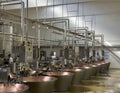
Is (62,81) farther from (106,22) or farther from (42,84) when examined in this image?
(106,22)

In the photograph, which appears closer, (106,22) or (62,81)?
(62,81)

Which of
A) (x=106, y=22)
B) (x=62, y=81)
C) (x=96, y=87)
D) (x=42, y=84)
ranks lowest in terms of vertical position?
(x=96, y=87)

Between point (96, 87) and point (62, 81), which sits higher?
point (62, 81)

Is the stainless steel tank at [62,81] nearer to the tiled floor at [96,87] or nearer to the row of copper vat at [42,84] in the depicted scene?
the row of copper vat at [42,84]

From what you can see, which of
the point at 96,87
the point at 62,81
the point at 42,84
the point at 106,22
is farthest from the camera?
the point at 106,22

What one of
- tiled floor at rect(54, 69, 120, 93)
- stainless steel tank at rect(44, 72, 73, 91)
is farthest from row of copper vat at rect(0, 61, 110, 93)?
tiled floor at rect(54, 69, 120, 93)

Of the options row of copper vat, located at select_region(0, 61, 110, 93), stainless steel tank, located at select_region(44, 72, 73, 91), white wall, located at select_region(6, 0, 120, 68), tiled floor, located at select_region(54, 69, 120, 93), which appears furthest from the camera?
white wall, located at select_region(6, 0, 120, 68)

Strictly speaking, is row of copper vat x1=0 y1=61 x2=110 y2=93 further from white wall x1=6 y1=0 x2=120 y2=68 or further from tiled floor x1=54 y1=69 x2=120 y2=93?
white wall x1=6 y1=0 x2=120 y2=68

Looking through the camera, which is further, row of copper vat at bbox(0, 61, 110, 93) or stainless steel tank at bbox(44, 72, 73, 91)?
stainless steel tank at bbox(44, 72, 73, 91)

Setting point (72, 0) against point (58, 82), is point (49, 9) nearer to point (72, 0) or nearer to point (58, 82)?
point (72, 0)

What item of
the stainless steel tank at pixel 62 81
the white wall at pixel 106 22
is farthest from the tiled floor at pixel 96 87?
the white wall at pixel 106 22

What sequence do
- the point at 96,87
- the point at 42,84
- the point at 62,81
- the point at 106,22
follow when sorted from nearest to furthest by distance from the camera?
the point at 42,84, the point at 62,81, the point at 96,87, the point at 106,22

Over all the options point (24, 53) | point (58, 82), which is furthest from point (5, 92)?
point (58, 82)

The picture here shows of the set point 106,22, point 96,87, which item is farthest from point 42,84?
point 106,22
